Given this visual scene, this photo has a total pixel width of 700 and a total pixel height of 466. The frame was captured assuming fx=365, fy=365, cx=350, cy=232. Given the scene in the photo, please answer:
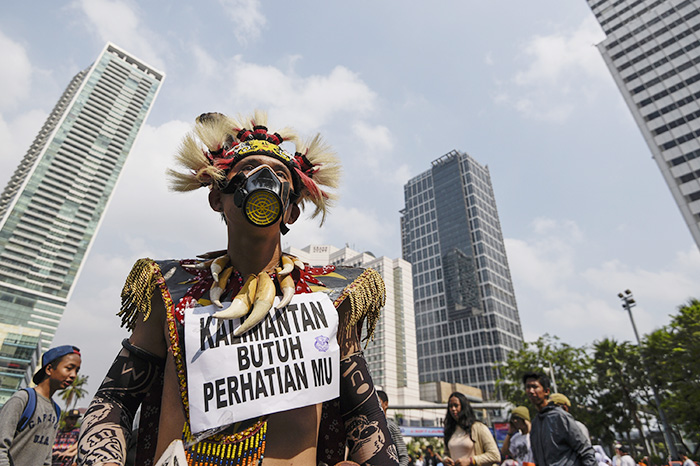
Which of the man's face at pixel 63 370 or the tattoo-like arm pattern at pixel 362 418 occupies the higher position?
the man's face at pixel 63 370

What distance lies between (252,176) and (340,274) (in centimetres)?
63

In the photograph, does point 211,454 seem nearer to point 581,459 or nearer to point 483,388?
point 581,459

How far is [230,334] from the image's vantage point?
4.54 ft

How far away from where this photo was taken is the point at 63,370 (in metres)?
3.19

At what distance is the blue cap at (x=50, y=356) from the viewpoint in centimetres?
314

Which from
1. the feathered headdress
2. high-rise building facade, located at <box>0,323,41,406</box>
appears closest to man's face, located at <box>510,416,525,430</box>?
the feathered headdress

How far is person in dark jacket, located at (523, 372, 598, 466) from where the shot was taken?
345 centimetres

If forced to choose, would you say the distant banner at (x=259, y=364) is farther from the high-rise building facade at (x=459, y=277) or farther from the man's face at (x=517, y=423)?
the high-rise building facade at (x=459, y=277)

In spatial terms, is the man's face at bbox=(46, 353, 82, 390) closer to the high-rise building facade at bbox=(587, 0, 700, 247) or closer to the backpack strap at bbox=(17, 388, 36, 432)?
the backpack strap at bbox=(17, 388, 36, 432)

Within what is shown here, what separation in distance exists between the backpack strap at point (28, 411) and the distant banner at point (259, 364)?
8.08 ft

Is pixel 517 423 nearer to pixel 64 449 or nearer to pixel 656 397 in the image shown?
pixel 64 449

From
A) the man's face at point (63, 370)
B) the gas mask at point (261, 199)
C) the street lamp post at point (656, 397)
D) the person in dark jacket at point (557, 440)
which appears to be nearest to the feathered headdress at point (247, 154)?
the gas mask at point (261, 199)

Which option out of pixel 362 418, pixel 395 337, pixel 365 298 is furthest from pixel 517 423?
pixel 395 337

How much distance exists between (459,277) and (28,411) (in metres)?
98.6
